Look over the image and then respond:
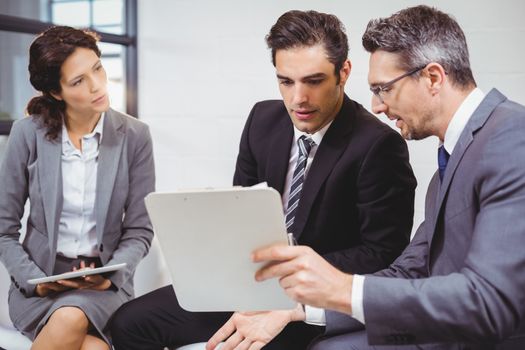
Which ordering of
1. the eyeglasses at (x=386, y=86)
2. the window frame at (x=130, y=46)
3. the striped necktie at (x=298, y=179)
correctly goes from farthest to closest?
the window frame at (x=130, y=46), the striped necktie at (x=298, y=179), the eyeglasses at (x=386, y=86)

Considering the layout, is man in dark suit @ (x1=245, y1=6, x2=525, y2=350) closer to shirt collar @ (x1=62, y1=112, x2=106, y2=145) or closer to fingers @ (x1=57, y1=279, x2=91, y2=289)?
fingers @ (x1=57, y1=279, x2=91, y2=289)

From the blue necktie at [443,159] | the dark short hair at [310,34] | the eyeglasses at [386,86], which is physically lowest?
the blue necktie at [443,159]

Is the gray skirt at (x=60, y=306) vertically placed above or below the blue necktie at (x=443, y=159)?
below

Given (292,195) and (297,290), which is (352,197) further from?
(297,290)

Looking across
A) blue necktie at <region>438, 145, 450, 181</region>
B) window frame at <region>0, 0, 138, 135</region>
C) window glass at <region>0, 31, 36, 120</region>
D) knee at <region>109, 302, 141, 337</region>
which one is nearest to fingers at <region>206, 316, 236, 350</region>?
knee at <region>109, 302, 141, 337</region>

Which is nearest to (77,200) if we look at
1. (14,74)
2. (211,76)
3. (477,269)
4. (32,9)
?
(211,76)

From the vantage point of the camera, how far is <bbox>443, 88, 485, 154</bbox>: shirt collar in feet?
4.67

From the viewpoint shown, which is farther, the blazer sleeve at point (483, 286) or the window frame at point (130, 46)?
the window frame at point (130, 46)

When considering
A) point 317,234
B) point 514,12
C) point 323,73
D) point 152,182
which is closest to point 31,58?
point 152,182

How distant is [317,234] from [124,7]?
1.80 metres

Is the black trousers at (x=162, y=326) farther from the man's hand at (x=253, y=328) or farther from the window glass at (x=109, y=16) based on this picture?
the window glass at (x=109, y=16)

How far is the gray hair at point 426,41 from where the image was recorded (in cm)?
143

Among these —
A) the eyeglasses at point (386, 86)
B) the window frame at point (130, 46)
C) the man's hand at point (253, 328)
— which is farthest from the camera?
the window frame at point (130, 46)

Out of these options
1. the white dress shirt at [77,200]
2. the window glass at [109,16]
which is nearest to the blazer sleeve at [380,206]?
the white dress shirt at [77,200]
